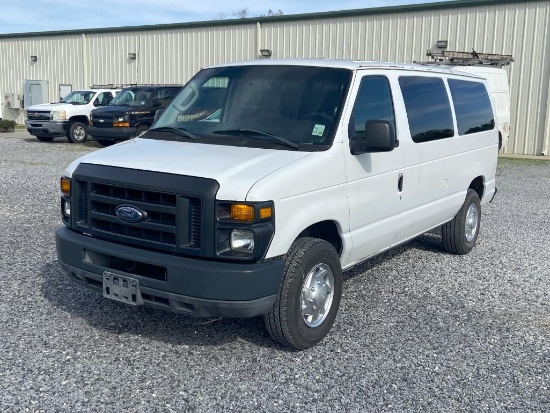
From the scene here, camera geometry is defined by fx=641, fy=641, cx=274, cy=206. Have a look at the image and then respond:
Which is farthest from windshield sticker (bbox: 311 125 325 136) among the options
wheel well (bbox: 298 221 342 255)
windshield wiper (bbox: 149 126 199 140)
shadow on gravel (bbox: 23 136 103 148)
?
shadow on gravel (bbox: 23 136 103 148)

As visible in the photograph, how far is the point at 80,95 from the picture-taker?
22219mm

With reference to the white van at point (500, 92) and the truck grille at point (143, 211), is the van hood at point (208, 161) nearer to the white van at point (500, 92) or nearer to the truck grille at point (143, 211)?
the truck grille at point (143, 211)

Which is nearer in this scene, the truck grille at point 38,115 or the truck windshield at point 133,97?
the truck windshield at point 133,97

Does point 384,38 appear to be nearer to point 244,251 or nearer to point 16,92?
point 244,251

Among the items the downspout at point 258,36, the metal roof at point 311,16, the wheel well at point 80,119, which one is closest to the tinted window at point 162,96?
the wheel well at point 80,119

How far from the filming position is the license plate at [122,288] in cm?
430

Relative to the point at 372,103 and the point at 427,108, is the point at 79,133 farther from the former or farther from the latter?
the point at 372,103

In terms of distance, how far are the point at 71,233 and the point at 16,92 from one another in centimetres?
3291

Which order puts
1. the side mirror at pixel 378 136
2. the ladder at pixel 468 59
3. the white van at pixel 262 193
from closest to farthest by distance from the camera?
1. the white van at pixel 262 193
2. the side mirror at pixel 378 136
3. the ladder at pixel 468 59

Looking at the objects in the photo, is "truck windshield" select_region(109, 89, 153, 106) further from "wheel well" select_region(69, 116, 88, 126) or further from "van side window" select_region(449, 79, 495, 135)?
"van side window" select_region(449, 79, 495, 135)

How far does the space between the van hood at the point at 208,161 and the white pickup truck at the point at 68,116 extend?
17.5 m

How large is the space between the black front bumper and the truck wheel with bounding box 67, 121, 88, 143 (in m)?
18.2

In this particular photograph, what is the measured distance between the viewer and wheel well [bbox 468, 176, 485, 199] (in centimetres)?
768

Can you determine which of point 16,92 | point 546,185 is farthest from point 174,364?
point 16,92
